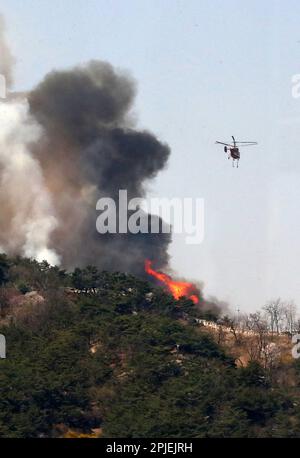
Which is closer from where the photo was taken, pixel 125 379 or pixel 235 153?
pixel 125 379

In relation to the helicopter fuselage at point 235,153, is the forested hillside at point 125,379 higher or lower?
lower

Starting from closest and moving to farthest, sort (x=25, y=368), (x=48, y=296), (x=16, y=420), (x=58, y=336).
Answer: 1. (x=16, y=420)
2. (x=25, y=368)
3. (x=58, y=336)
4. (x=48, y=296)

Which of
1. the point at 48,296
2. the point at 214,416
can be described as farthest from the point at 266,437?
the point at 48,296

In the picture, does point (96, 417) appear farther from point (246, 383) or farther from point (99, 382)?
point (246, 383)

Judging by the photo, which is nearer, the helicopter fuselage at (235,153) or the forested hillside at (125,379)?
the forested hillside at (125,379)

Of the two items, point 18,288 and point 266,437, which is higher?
point 18,288

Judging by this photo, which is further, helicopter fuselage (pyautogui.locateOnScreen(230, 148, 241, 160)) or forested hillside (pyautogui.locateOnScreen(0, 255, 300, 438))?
helicopter fuselage (pyautogui.locateOnScreen(230, 148, 241, 160))

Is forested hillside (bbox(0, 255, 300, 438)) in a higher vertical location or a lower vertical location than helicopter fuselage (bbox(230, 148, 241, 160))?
lower

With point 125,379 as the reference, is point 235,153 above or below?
above
